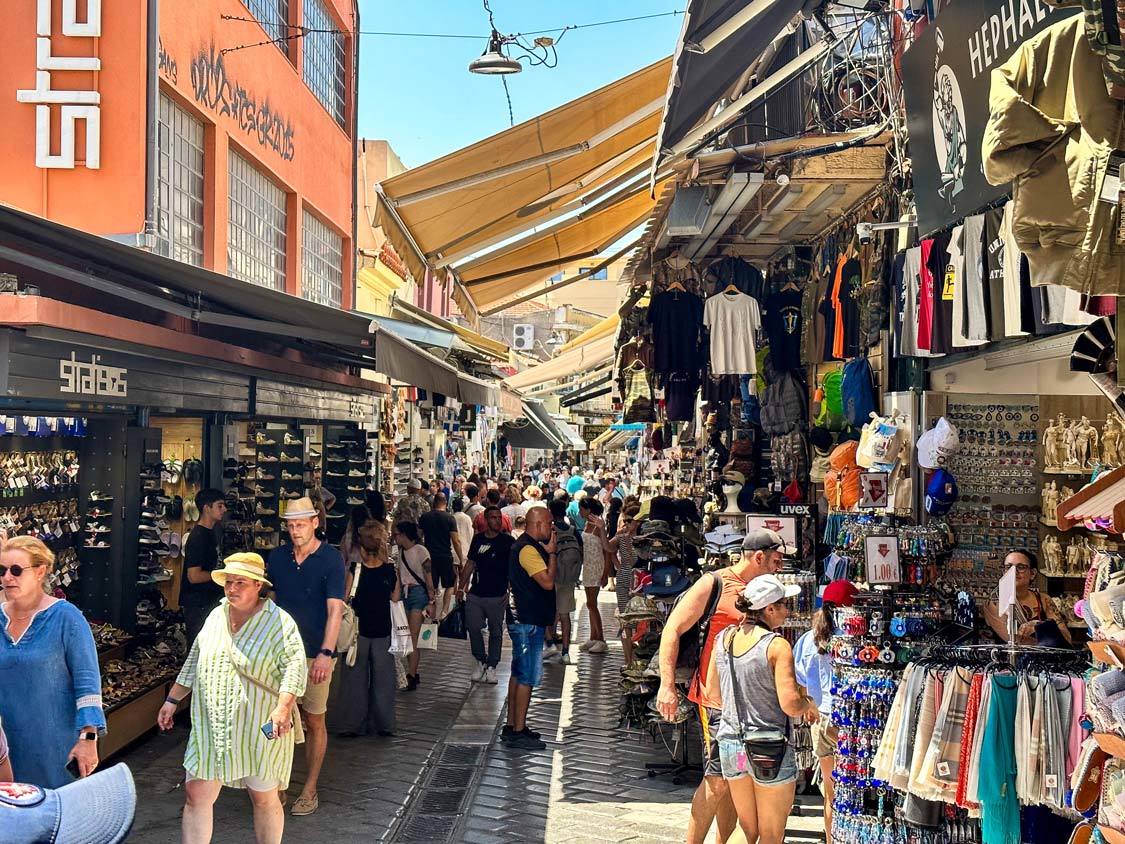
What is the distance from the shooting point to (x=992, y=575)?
8.78 m

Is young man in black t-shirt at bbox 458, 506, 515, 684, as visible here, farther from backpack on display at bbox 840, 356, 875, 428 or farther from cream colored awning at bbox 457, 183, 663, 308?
cream colored awning at bbox 457, 183, 663, 308

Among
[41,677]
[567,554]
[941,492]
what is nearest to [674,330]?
[567,554]

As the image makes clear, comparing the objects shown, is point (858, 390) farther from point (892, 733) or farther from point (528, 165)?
point (528, 165)

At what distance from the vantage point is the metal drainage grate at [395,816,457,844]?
7.43 meters

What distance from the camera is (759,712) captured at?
597 cm

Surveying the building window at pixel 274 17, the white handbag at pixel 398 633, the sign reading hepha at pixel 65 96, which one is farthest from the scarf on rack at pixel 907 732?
the building window at pixel 274 17

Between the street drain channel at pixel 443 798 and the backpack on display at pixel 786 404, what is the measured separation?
12.3ft

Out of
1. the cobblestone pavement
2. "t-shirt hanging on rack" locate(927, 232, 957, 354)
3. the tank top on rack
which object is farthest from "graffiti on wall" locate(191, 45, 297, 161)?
the tank top on rack

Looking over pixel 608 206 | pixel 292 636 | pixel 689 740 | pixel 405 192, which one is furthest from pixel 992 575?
pixel 608 206

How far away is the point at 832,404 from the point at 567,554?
4038 millimetres

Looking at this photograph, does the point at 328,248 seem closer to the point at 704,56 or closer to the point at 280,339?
the point at 280,339

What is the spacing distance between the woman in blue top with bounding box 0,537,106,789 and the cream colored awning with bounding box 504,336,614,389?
15.3 meters

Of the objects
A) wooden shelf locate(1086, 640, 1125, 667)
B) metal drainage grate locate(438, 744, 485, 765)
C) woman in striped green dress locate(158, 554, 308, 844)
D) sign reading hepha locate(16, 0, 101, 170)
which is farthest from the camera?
sign reading hepha locate(16, 0, 101, 170)

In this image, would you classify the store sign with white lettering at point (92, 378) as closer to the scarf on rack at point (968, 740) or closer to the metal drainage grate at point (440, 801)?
the metal drainage grate at point (440, 801)
